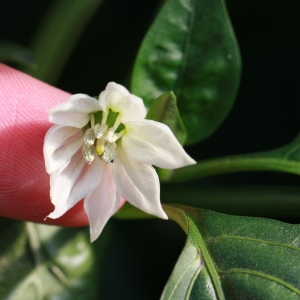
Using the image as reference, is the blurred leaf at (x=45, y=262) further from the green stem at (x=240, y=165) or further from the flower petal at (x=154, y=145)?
the flower petal at (x=154, y=145)

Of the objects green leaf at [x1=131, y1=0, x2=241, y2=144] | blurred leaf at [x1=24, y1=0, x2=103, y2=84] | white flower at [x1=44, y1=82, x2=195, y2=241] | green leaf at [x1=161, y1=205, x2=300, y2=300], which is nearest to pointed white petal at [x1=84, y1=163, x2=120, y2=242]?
white flower at [x1=44, y1=82, x2=195, y2=241]

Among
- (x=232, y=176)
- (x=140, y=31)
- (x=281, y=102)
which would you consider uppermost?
(x=140, y=31)

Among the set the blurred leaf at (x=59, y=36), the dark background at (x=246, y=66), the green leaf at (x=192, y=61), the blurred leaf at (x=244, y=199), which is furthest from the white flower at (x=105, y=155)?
the dark background at (x=246, y=66)

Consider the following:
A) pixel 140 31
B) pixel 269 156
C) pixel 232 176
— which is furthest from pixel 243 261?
pixel 140 31

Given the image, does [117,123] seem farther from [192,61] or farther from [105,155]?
[192,61]

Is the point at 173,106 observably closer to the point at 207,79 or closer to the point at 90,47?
the point at 207,79

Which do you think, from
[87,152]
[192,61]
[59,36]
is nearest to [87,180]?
[87,152]

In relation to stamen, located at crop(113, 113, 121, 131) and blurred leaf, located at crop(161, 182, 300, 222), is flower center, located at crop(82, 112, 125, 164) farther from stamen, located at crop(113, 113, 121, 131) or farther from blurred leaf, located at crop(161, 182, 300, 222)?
blurred leaf, located at crop(161, 182, 300, 222)
